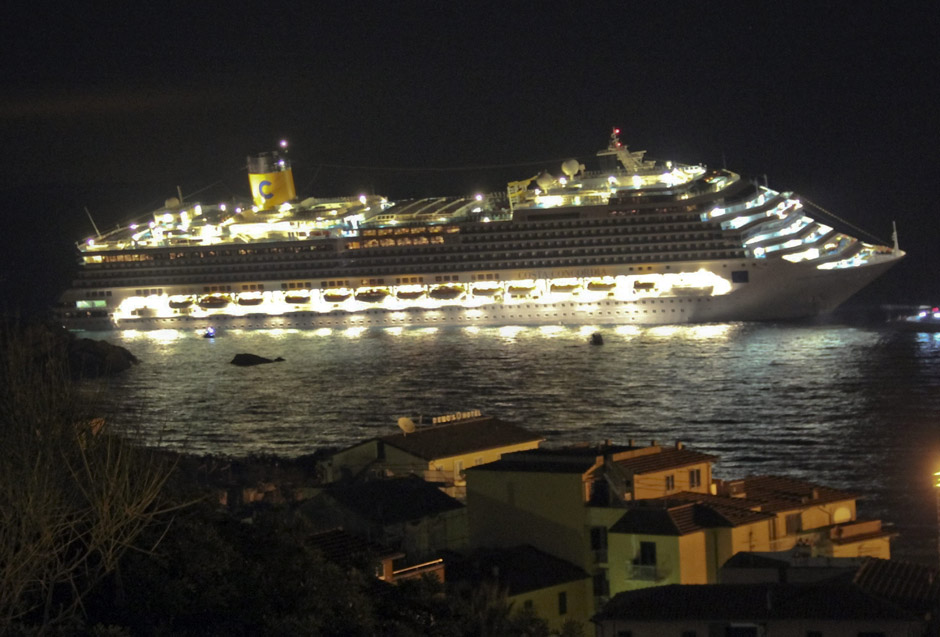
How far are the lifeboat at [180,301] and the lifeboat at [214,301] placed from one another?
342 millimetres

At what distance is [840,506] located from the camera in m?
13.0

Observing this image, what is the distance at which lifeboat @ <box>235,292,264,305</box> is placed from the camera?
41531mm

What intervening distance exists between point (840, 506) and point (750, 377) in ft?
46.0

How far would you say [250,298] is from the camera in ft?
137

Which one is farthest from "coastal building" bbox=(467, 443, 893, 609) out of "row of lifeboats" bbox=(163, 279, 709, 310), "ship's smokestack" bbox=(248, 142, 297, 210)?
"ship's smokestack" bbox=(248, 142, 297, 210)

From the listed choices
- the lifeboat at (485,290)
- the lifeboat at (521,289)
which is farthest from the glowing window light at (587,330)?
the lifeboat at (485,290)

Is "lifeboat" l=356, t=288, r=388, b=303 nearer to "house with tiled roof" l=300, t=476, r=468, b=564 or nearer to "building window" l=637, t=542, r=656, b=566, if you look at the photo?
"house with tiled roof" l=300, t=476, r=468, b=564

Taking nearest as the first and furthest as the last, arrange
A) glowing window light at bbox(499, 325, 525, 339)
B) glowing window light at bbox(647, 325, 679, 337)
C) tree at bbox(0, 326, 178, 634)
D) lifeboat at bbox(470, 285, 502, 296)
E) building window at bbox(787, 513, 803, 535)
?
tree at bbox(0, 326, 178, 634) → building window at bbox(787, 513, 803, 535) → glowing window light at bbox(647, 325, 679, 337) → glowing window light at bbox(499, 325, 525, 339) → lifeboat at bbox(470, 285, 502, 296)

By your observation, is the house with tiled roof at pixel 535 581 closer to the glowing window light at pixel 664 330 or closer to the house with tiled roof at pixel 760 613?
the house with tiled roof at pixel 760 613

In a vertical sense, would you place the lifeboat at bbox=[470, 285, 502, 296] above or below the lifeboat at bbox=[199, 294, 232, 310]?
below

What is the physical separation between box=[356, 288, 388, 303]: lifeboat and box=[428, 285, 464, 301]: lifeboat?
1.09 metres

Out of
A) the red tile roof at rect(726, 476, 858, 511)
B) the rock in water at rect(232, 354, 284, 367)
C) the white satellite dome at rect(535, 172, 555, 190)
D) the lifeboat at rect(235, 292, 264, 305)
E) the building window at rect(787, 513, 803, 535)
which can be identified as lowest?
the building window at rect(787, 513, 803, 535)

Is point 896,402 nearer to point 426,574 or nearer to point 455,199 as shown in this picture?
point 426,574

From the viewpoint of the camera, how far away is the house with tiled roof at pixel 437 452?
15.7m
